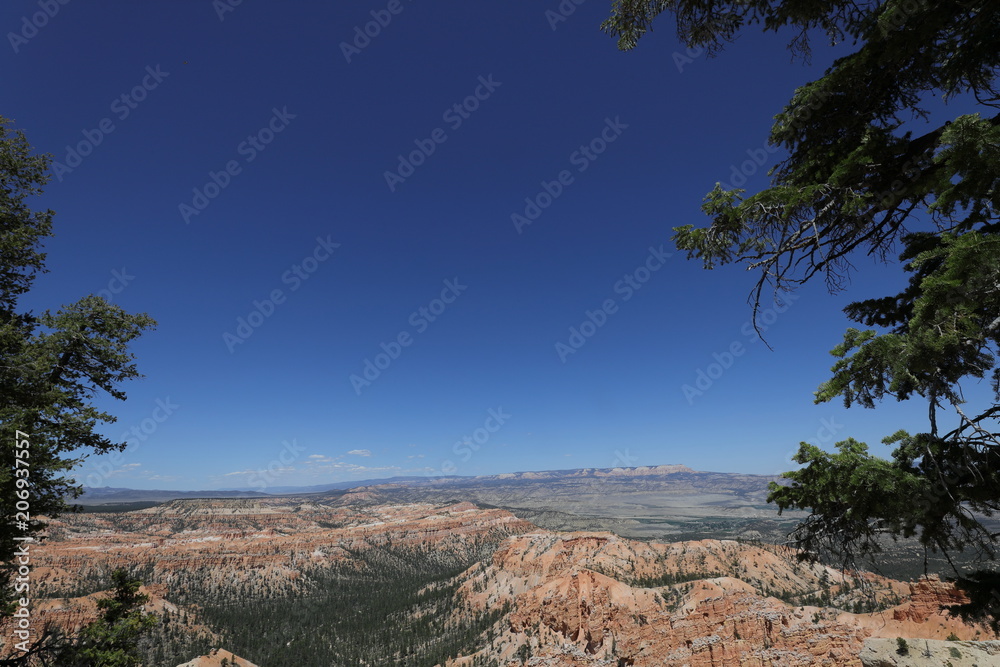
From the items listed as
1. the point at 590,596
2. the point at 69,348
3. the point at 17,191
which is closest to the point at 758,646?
the point at 590,596

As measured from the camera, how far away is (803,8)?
7.11 m

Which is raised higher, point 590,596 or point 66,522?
point 590,596

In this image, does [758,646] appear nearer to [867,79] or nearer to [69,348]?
[867,79]

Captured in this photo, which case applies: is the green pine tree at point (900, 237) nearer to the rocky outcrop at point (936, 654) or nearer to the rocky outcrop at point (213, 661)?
the rocky outcrop at point (936, 654)

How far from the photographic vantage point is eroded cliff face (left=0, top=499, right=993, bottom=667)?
36.9 m

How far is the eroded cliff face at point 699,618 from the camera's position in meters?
34.6

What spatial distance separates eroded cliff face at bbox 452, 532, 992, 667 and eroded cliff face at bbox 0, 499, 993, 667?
17cm

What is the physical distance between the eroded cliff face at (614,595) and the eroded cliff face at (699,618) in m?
0.17

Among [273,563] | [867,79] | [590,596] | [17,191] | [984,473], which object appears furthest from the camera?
[273,563]

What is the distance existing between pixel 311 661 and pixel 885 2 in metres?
149

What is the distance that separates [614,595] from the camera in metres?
67.1

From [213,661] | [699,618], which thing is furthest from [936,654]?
[213,661]

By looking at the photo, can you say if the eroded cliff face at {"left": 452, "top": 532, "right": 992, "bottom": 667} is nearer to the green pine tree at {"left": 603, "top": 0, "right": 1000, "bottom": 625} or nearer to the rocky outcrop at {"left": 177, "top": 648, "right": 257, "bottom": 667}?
the green pine tree at {"left": 603, "top": 0, "right": 1000, "bottom": 625}

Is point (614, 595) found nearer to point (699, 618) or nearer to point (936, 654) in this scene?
point (699, 618)
